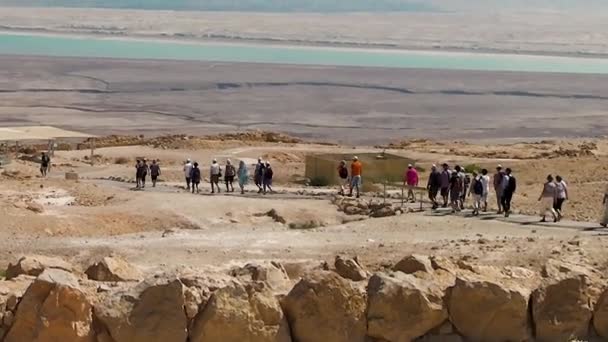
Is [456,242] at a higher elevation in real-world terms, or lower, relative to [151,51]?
lower

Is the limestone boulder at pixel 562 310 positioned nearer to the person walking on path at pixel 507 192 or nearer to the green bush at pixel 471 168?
the person walking on path at pixel 507 192

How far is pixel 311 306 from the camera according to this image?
10.4m

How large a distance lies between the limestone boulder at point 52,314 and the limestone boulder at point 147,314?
0.16m

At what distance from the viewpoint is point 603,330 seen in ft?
36.2

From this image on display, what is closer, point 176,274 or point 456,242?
point 176,274

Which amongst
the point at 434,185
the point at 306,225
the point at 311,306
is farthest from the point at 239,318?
the point at 434,185

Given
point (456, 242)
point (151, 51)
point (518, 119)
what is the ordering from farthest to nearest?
point (151, 51) → point (518, 119) → point (456, 242)

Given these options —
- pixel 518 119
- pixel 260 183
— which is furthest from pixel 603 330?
pixel 518 119

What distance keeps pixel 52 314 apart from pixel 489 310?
135 inches

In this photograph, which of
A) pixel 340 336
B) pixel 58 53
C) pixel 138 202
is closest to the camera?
pixel 340 336

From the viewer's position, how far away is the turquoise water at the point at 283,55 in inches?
4983

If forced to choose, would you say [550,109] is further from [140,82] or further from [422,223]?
[422,223]

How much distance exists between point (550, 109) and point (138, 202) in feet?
202

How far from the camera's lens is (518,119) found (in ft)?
253
